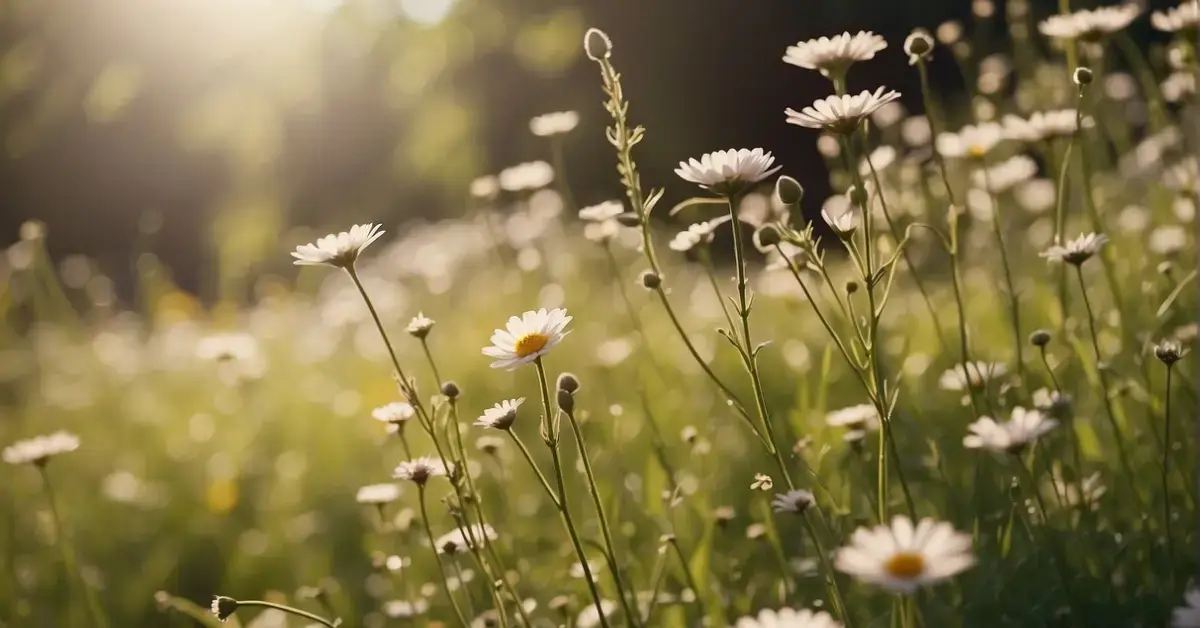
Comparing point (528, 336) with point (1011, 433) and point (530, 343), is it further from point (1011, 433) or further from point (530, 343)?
point (1011, 433)

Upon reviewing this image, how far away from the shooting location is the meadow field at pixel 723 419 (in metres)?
1.17

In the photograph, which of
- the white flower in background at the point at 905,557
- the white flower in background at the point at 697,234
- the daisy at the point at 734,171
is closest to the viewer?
the white flower in background at the point at 905,557

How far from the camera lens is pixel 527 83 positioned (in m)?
7.03

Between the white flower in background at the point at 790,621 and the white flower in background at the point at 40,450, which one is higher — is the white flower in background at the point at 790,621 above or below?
below

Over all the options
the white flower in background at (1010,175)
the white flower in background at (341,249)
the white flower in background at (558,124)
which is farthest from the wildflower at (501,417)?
the white flower in background at (1010,175)

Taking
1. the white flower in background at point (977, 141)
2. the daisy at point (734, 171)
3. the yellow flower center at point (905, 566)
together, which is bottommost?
the yellow flower center at point (905, 566)

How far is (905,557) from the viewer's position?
28.7 inches

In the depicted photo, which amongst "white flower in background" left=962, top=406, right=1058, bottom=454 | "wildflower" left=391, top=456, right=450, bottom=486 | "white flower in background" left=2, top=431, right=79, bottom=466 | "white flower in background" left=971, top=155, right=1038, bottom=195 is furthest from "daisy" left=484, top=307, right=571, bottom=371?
"white flower in background" left=971, top=155, right=1038, bottom=195

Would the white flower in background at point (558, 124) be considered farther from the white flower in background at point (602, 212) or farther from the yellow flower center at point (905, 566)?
the yellow flower center at point (905, 566)

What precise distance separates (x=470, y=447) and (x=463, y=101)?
430 cm

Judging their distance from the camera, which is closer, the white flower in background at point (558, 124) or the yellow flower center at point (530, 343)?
the yellow flower center at point (530, 343)

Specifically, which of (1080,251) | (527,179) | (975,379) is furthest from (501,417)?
(527,179)

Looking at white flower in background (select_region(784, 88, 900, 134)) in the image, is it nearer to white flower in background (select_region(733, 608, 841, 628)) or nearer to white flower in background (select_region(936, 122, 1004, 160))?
white flower in background (select_region(733, 608, 841, 628))

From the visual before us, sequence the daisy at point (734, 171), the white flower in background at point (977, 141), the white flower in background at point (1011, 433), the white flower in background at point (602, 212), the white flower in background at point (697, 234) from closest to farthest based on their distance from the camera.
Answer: the white flower in background at point (1011, 433)
the daisy at point (734, 171)
the white flower in background at point (697, 234)
the white flower in background at point (602, 212)
the white flower in background at point (977, 141)
